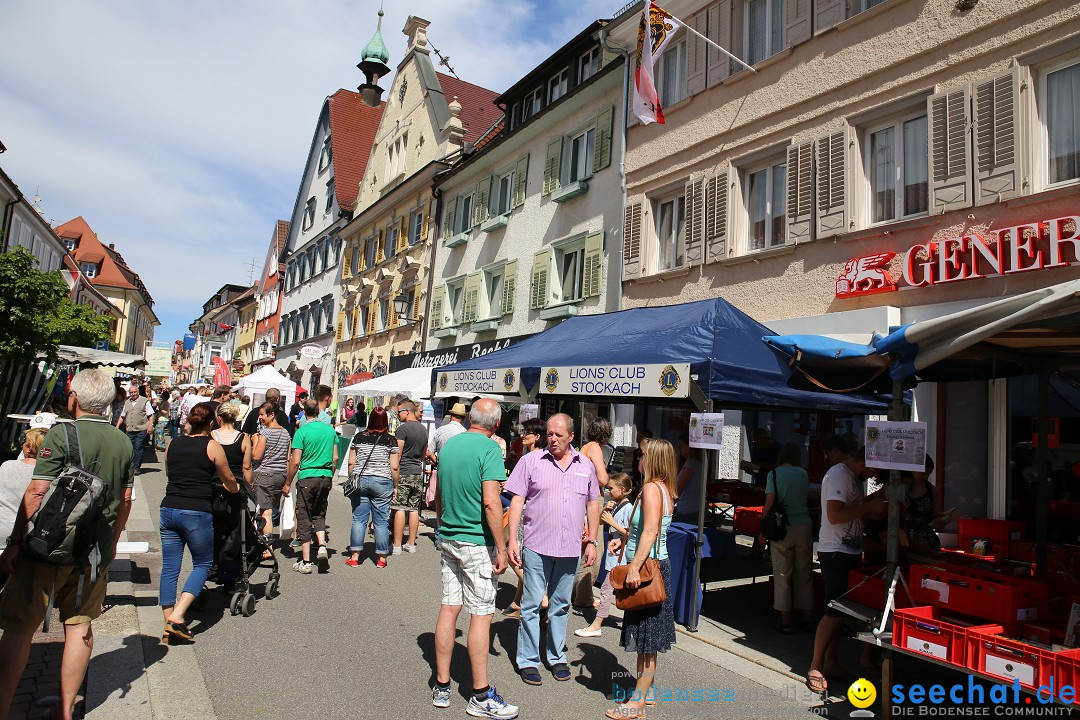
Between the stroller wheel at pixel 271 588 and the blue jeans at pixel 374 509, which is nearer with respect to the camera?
the stroller wheel at pixel 271 588

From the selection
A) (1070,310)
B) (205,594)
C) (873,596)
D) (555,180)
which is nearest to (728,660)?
(873,596)

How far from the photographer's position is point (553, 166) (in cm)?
1812

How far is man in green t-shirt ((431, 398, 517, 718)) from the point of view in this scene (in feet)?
14.7

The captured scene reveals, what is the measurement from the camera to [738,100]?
1269 centimetres

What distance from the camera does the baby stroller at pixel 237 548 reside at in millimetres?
5961

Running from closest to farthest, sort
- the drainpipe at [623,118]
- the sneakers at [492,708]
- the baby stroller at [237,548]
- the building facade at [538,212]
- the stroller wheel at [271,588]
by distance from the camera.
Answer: the sneakers at [492,708] < the baby stroller at [237,548] < the stroller wheel at [271,588] < the drainpipe at [623,118] < the building facade at [538,212]

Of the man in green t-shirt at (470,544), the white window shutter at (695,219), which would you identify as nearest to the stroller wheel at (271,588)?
the man in green t-shirt at (470,544)

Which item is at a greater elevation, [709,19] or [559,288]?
[709,19]

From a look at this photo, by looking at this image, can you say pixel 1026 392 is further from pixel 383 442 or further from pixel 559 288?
pixel 559 288

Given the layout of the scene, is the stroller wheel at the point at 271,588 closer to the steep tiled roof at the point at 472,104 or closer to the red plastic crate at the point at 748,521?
the red plastic crate at the point at 748,521

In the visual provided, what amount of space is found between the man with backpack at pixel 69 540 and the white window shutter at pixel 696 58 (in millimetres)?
12014

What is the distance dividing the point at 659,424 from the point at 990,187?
25.6 feet

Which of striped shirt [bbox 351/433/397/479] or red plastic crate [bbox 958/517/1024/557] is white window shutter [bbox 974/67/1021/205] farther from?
striped shirt [bbox 351/433/397/479]

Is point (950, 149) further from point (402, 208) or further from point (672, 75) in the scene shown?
point (402, 208)
